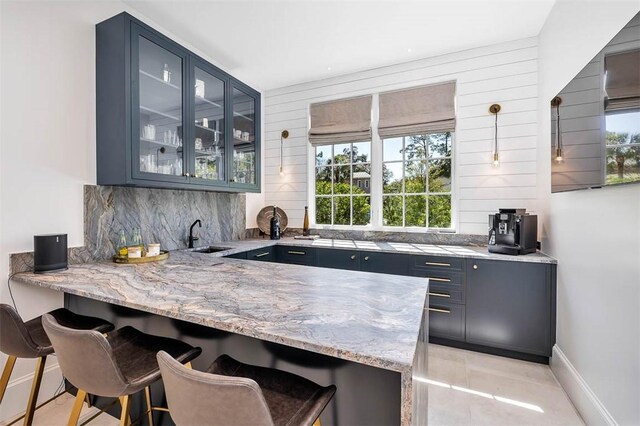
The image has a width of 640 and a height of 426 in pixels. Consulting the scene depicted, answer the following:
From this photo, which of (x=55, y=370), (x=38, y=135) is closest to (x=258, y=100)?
(x=38, y=135)

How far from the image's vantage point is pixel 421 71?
10.8ft

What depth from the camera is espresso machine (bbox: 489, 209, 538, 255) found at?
251 cm

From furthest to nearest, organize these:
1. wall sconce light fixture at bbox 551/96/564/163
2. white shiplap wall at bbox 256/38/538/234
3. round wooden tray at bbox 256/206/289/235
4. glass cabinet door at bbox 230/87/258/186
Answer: round wooden tray at bbox 256/206/289/235, glass cabinet door at bbox 230/87/258/186, white shiplap wall at bbox 256/38/538/234, wall sconce light fixture at bbox 551/96/564/163

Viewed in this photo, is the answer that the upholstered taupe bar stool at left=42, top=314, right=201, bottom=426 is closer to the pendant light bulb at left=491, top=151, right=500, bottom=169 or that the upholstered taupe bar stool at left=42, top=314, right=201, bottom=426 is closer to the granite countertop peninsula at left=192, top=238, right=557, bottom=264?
the granite countertop peninsula at left=192, top=238, right=557, bottom=264

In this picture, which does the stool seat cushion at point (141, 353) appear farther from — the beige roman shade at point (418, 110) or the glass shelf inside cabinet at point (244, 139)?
the beige roman shade at point (418, 110)

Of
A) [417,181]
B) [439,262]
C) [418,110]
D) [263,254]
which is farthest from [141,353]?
[418,110]

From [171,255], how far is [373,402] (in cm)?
216

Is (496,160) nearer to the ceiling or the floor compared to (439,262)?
nearer to the ceiling

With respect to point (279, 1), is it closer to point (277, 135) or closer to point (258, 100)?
point (258, 100)

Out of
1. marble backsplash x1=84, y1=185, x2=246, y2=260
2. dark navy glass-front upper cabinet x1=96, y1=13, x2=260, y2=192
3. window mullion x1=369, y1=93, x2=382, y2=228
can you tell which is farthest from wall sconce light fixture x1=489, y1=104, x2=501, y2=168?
marble backsplash x1=84, y1=185, x2=246, y2=260

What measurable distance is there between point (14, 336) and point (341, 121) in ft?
11.2

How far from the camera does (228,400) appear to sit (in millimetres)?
757

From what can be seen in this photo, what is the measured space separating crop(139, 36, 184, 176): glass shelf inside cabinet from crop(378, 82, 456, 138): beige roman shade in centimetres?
221

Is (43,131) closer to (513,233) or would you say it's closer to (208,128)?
(208,128)
